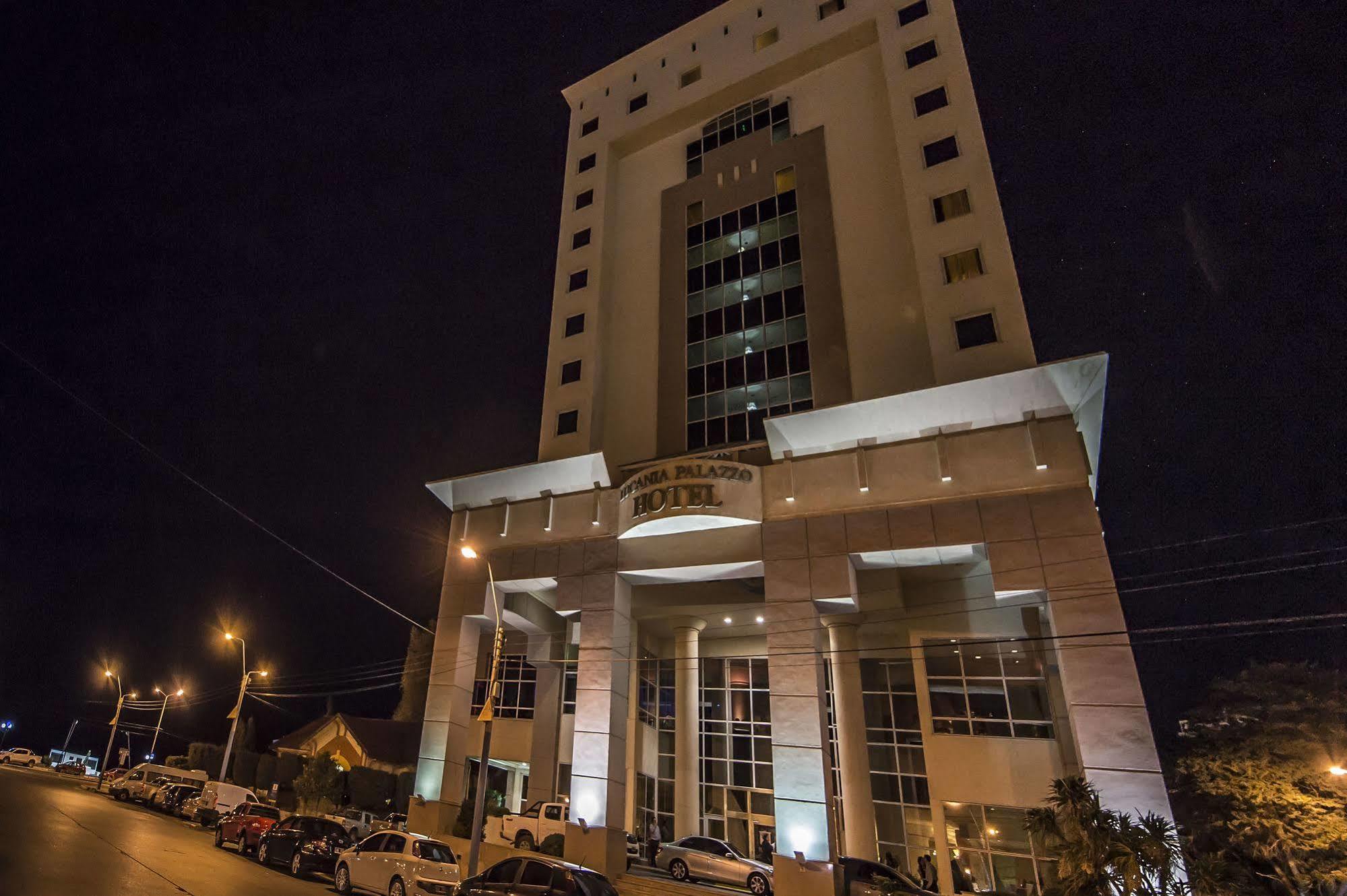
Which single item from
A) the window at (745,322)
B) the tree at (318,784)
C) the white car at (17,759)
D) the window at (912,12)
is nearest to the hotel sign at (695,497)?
the window at (745,322)

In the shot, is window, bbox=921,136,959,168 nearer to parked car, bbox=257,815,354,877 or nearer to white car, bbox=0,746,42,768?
parked car, bbox=257,815,354,877

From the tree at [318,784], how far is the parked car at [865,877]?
99.5 feet

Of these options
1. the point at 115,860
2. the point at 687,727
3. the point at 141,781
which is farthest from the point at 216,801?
the point at 687,727

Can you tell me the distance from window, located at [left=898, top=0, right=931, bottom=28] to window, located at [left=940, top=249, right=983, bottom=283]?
46.4 feet

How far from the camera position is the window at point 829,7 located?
37125mm

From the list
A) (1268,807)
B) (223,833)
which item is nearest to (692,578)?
(223,833)

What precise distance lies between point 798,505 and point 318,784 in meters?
31.7

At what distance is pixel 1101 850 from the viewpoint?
14672 millimetres

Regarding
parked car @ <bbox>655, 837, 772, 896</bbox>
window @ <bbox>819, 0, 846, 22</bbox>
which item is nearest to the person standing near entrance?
parked car @ <bbox>655, 837, 772, 896</bbox>

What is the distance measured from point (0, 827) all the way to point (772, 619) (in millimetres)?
22586

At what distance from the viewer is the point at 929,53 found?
3262cm

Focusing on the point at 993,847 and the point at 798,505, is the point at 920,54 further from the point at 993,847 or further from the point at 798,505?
the point at 993,847

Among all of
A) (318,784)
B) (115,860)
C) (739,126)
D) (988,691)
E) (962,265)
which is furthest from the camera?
(739,126)

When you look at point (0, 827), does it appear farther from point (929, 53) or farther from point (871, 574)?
point (929, 53)
